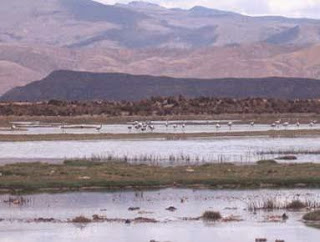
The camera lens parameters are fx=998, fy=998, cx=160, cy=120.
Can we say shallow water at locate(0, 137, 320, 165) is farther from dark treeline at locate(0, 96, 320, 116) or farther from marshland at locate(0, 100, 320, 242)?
dark treeline at locate(0, 96, 320, 116)

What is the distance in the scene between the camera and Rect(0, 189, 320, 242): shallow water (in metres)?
26.7

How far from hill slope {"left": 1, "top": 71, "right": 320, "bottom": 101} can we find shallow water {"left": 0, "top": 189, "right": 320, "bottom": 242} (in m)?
114

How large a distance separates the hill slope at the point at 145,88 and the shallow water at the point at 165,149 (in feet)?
286

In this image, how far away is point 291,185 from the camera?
36.9m

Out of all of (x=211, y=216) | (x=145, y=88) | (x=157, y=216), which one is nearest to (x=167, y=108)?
(x=145, y=88)

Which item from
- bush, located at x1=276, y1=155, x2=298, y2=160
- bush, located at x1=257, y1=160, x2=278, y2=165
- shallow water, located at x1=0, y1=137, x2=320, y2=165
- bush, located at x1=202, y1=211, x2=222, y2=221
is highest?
shallow water, located at x1=0, y1=137, x2=320, y2=165

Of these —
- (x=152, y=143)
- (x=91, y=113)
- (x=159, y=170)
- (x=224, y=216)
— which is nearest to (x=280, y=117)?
(x=91, y=113)

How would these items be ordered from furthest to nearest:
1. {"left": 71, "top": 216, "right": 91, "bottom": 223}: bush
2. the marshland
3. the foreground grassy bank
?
the foreground grassy bank
{"left": 71, "top": 216, "right": 91, "bottom": 223}: bush
the marshland

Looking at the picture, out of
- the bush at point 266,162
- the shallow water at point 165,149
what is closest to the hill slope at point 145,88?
the shallow water at point 165,149

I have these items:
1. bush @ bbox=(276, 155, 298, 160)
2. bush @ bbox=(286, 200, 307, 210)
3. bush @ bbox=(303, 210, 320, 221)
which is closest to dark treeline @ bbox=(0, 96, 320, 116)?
bush @ bbox=(276, 155, 298, 160)

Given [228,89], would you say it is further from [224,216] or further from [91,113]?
[224,216]

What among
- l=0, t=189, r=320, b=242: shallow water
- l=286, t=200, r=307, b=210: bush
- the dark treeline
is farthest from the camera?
the dark treeline

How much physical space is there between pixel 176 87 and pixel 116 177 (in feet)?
392

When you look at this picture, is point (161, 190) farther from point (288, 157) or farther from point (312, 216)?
point (288, 157)
